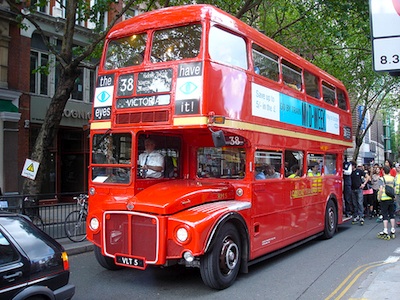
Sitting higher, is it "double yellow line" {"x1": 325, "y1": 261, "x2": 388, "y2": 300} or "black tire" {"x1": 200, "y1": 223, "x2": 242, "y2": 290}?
"black tire" {"x1": 200, "y1": 223, "x2": 242, "y2": 290}

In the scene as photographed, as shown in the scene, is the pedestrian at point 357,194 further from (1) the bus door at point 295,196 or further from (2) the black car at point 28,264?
(2) the black car at point 28,264

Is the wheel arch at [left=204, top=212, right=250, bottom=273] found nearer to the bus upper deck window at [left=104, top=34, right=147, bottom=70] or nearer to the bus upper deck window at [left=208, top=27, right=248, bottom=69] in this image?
the bus upper deck window at [left=208, top=27, right=248, bottom=69]

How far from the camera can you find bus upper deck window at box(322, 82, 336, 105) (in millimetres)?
10438

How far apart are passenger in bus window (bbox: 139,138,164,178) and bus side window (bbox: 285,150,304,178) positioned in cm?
275

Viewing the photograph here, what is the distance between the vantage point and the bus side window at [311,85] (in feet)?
30.6

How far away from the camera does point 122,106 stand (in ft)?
21.8

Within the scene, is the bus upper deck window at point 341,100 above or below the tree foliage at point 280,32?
below

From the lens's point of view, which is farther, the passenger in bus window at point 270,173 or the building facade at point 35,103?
the building facade at point 35,103

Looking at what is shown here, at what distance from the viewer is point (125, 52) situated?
277 inches

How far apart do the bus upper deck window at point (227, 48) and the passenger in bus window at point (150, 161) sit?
1.83 metres

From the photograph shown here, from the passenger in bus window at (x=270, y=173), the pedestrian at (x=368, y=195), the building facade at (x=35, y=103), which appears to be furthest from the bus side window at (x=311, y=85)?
the building facade at (x=35, y=103)

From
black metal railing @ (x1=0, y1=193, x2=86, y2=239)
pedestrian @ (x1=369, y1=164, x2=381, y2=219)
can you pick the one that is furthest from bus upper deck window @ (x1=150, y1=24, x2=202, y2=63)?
pedestrian @ (x1=369, y1=164, x2=381, y2=219)

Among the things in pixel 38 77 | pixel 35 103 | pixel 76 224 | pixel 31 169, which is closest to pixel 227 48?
pixel 76 224

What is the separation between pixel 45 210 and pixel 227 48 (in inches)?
222
